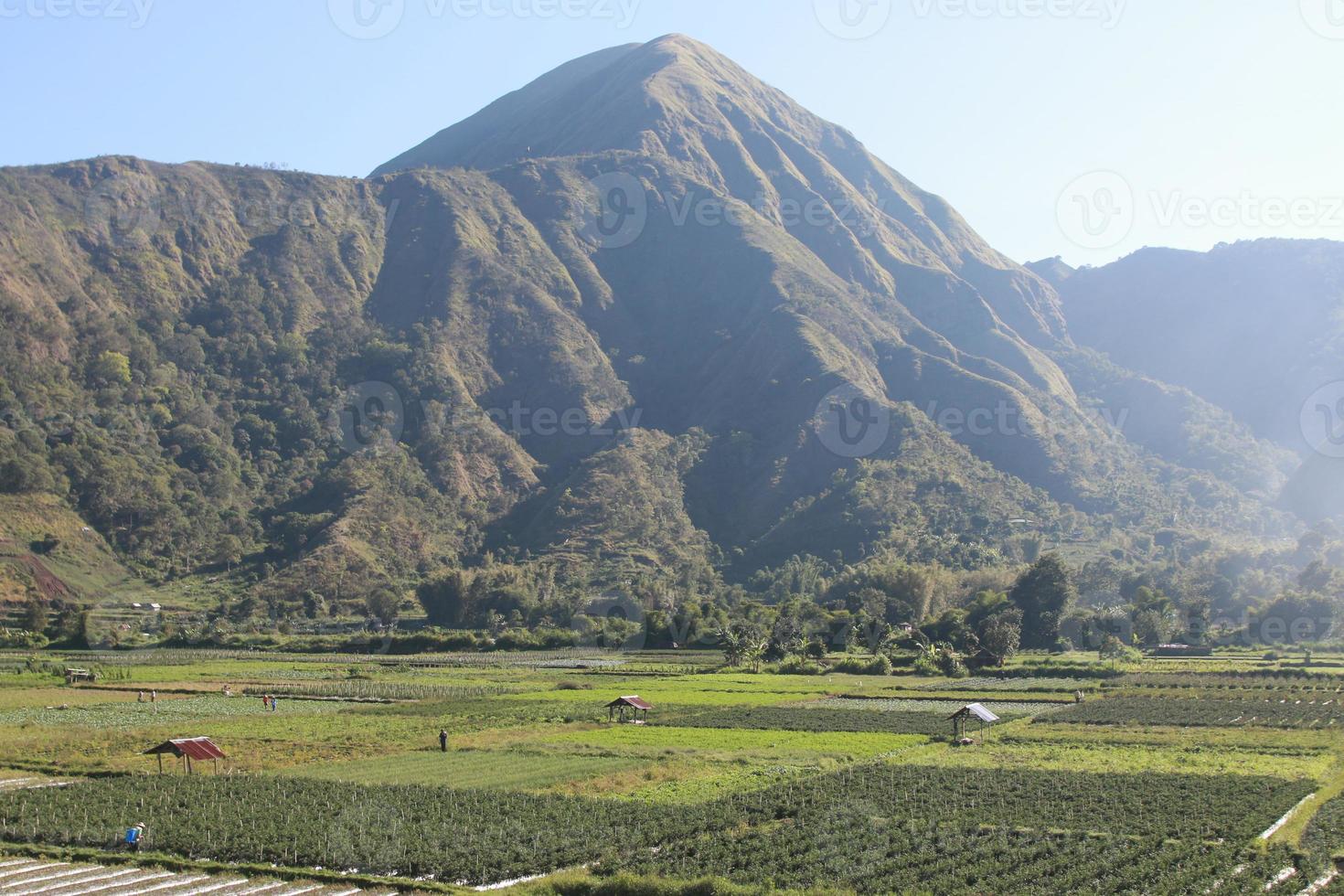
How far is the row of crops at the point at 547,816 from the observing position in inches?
1076

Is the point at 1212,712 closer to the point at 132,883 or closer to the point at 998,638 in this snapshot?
the point at 998,638

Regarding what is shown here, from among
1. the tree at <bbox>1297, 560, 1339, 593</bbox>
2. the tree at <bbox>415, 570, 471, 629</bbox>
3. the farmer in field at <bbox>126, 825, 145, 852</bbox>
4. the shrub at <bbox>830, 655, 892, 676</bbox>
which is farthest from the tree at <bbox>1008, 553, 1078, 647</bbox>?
the farmer in field at <bbox>126, 825, 145, 852</bbox>

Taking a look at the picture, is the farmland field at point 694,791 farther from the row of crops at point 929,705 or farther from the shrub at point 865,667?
the shrub at point 865,667

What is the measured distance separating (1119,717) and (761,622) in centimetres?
5453

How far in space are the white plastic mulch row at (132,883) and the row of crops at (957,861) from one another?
7.49m

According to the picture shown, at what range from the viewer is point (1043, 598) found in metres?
109

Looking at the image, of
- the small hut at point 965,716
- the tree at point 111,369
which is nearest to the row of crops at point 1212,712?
the small hut at point 965,716

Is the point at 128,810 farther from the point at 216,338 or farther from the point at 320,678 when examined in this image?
the point at 216,338

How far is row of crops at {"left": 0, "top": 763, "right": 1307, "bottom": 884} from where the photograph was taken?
27.3 meters

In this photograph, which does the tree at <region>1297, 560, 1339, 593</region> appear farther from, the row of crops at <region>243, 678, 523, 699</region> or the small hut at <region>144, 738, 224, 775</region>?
the small hut at <region>144, 738, 224, 775</region>

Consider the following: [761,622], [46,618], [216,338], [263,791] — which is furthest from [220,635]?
[216,338]

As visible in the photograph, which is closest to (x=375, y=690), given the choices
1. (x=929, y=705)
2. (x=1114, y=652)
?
(x=929, y=705)

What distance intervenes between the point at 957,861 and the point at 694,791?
1132cm

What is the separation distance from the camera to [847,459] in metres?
184
